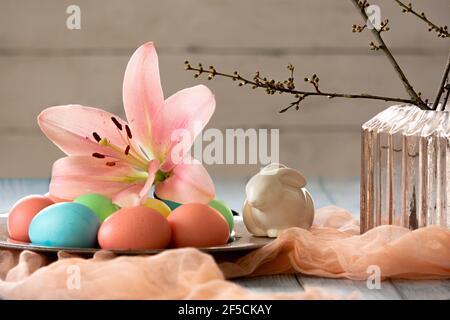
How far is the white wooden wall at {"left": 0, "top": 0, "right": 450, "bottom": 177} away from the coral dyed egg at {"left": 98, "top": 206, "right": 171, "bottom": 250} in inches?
71.0

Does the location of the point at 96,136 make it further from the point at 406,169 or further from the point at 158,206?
the point at 406,169

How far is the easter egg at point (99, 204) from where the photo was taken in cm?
108

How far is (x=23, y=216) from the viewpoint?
1.08 m

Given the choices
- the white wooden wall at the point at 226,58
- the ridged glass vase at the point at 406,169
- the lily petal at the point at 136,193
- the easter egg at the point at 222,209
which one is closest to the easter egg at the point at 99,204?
the lily petal at the point at 136,193

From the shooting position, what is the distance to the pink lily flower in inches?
43.6

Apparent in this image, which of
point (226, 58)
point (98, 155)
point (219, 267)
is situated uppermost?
point (226, 58)

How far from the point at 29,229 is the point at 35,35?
1819 mm

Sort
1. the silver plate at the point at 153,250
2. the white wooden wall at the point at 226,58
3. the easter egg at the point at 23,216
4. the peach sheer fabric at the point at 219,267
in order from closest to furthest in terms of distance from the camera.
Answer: the peach sheer fabric at the point at 219,267, the silver plate at the point at 153,250, the easter egg at the point at 23,216, the white wooden wall at the point at 226,58

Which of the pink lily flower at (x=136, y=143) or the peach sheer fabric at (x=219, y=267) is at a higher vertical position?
the pink lily flower at (x=136, y=143)

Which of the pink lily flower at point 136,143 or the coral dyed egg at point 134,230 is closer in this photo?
the coral dyed egg at point 134,230

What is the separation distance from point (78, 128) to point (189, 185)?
156mm

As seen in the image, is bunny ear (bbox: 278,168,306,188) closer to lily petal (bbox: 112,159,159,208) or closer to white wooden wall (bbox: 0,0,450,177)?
lily petal (bbox: 112,159,159,208)

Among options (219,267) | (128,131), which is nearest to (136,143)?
(128,131)

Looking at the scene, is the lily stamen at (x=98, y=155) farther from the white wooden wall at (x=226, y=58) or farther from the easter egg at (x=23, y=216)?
the white wooden wall at (x=226, y=58)
